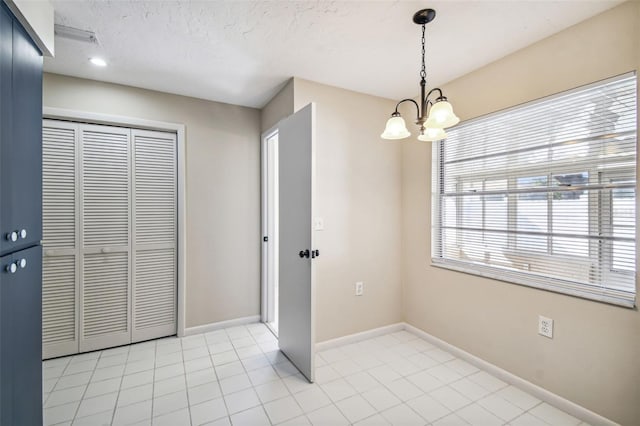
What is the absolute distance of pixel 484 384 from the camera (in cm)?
210

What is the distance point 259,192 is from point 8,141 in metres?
2.17

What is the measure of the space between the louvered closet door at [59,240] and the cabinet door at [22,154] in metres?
→ 1.14

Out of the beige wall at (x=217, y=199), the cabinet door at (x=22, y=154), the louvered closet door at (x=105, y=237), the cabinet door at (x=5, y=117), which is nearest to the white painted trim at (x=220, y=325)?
the beige wall at (x=217, y=199)

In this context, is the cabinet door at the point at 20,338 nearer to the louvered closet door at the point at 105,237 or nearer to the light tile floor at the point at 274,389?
the light tile floor at the point at 274,389

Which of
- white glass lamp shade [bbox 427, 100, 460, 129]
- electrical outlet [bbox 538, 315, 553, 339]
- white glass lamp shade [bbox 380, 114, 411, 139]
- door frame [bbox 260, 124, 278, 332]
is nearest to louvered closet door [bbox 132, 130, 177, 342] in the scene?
door frame [bbox 260, 124, 278, 332]

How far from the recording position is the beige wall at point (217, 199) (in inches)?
116

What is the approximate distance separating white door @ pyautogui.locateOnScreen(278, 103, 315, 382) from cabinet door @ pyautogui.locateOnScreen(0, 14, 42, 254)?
152 centimetres

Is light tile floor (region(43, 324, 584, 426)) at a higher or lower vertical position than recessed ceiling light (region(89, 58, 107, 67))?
lower

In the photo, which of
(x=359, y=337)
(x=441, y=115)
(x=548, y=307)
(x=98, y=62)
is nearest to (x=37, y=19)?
(x=98, y=62)

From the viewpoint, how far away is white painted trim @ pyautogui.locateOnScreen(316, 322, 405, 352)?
2627 mm

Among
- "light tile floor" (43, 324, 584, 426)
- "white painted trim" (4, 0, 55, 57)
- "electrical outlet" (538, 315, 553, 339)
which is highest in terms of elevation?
"white painted trim" (4, 0, 55, 57)

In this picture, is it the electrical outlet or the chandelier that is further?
the electrical outlet

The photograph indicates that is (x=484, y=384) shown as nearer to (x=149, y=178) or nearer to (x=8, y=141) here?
(x=8, y=141)

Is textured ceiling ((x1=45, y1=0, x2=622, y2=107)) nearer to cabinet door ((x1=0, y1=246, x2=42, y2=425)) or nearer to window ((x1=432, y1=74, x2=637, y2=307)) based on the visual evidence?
window ((x1=432, y1=74, x2=637, y2=307))
